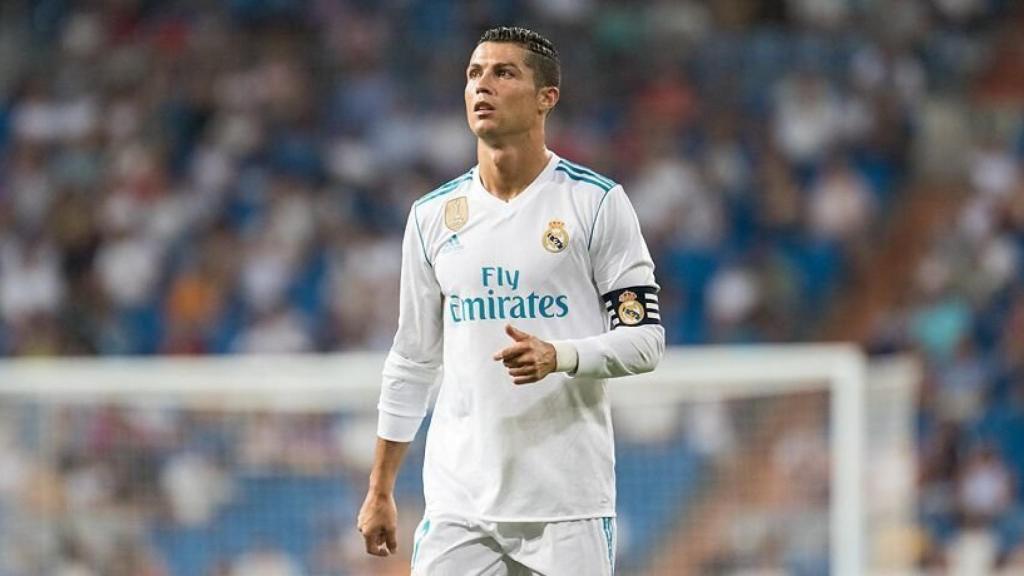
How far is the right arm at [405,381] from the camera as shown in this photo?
4359 millimetres

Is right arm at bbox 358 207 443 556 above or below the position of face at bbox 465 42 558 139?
below

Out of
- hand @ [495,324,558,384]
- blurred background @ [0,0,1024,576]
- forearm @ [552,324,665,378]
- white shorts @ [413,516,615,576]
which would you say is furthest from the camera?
blurred background @ [0,0,1024,576]

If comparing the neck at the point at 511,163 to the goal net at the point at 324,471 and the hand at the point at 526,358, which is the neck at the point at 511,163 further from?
the goal net at the point at 324,471

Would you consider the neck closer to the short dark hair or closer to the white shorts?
the short dark hair

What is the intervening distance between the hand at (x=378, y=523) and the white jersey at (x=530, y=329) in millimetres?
122

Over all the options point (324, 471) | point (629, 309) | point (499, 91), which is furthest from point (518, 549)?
point (324, 471)

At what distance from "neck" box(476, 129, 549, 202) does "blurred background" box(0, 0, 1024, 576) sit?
21.7 ft

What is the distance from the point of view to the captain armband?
4.14m

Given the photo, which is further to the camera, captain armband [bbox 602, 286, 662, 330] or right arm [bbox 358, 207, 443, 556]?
right arm [bbox 358, 207, 443, 556]

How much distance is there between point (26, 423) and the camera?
26.7ft

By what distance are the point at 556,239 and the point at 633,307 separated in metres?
0.25

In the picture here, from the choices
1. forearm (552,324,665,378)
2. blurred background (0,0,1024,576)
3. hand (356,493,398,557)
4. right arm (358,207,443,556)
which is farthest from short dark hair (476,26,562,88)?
blurred background (0,0,1024,576)

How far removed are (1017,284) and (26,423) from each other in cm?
730

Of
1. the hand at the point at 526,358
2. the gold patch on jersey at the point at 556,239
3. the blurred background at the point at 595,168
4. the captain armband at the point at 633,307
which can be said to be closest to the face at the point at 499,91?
the gold patch on jersey at the point at 556,239
